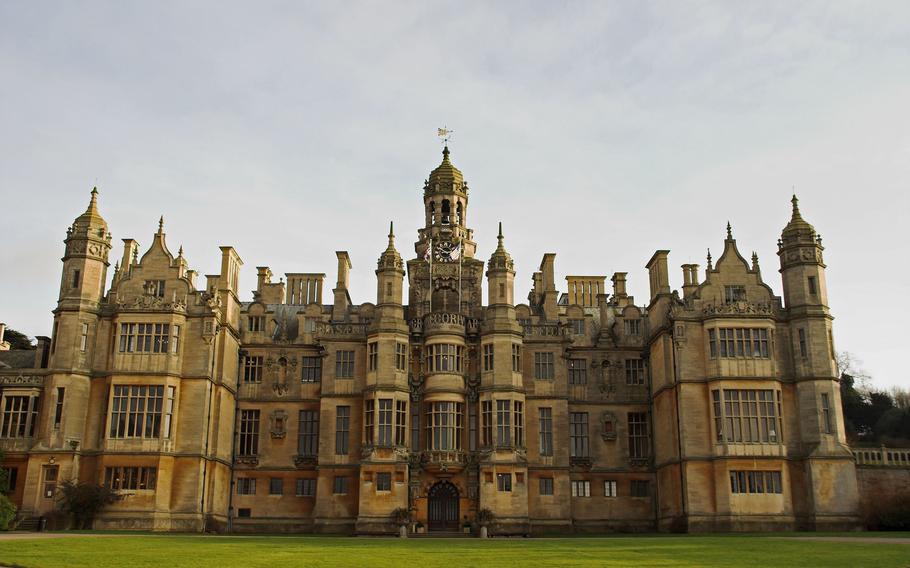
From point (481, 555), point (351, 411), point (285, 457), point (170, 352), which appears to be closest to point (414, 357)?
point (351, 411)

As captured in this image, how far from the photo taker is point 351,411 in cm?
4672

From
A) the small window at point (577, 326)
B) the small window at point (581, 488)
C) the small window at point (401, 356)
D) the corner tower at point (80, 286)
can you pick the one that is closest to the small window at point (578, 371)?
the small window at point (577, 326)

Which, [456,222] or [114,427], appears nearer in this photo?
[114,427]

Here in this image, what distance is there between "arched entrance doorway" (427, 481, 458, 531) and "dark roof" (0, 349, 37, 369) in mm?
22418

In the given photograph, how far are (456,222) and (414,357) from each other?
9.87 m

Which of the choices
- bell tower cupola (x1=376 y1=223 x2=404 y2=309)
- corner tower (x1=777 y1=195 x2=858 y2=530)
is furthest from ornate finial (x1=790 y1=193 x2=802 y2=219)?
bell tower cupola (x1=376 y1=223 x2=404 y2=309)

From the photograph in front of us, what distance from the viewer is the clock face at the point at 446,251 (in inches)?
1965

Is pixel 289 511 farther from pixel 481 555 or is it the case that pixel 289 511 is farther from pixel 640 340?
pixel 481 555

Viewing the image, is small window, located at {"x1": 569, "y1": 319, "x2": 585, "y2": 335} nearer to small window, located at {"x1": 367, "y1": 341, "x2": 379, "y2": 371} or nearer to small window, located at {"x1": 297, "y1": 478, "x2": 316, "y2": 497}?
small window, located at {"x1": 367, "y1": 341, "x2": 379, "y2": 371}

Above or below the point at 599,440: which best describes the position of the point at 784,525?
below

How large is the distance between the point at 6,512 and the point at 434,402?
20071mm

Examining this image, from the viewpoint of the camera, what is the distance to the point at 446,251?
51500 millimetres

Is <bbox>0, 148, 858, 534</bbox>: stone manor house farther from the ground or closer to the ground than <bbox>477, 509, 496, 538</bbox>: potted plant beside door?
farther from the ground

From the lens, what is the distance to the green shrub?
37438 mm
